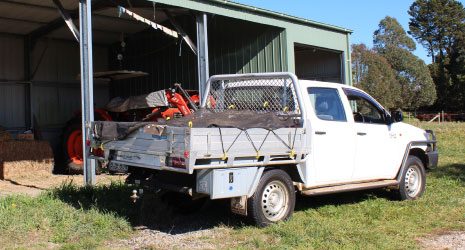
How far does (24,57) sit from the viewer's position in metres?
15.1

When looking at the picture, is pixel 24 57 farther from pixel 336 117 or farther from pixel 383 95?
pixel 383 95

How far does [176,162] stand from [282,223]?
5.23 feet

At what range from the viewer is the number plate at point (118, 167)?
578 cm

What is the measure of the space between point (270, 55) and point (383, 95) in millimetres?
25518

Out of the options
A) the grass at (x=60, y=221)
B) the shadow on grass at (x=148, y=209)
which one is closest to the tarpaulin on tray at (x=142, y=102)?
the shadow on grass at (x=148, y=209)

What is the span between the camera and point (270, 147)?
216 inches

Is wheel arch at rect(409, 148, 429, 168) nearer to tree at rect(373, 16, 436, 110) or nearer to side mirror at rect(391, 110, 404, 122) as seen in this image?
side mirror at rect(391, 110, 404, 122)

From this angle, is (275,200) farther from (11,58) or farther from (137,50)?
(11,58)

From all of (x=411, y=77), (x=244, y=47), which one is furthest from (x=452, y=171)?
(x=411, y=77)

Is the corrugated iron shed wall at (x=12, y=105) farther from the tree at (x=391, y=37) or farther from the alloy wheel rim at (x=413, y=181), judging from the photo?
the tree at (x=391, y=37)

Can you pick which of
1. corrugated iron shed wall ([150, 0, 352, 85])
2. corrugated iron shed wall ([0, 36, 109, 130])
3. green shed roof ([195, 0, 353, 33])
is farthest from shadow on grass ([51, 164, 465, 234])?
corrugated iron shed wall ([0, 36, 109, 130])

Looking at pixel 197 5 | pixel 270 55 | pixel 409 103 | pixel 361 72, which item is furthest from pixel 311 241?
pixel 409 103

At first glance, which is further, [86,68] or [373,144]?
[86,68]

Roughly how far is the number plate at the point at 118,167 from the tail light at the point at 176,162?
0.97 m
